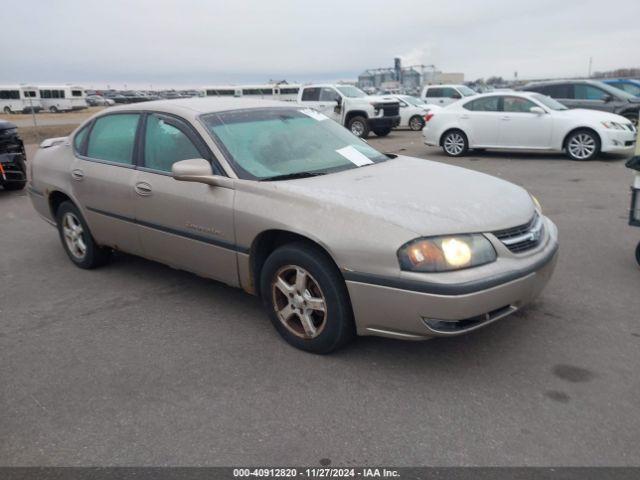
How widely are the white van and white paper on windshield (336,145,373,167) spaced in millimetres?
20228

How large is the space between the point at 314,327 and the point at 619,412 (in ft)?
5.63

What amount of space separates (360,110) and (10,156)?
11789mm

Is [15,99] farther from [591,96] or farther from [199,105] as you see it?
[199,105]

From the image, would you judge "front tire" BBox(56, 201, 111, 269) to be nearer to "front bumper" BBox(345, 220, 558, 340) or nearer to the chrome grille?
"front bumper" BBox(345, 220, 558, 340)

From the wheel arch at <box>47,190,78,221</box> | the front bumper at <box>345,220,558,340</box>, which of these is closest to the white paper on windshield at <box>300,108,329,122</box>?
the front bumper at <box>345,220,558,340</box>

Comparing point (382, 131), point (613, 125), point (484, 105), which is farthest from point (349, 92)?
point (613, 125)

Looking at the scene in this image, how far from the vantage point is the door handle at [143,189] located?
4.32 m

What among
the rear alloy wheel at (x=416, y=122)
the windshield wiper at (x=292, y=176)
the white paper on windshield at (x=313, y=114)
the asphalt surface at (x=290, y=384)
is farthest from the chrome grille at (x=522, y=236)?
the rear alloy wheel at (x=416, y=122)

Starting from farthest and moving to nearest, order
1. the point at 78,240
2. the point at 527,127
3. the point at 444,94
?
the point at 444,94, the point at 527,127, the point at 78,240

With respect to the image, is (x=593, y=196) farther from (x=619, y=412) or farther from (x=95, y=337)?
(x=95, y=337)

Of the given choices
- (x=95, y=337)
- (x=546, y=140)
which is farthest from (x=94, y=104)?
(x=95, y=337)

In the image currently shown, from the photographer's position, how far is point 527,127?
1169 centimetres

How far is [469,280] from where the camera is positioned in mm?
3012

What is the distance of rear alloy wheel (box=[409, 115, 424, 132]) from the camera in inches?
852
